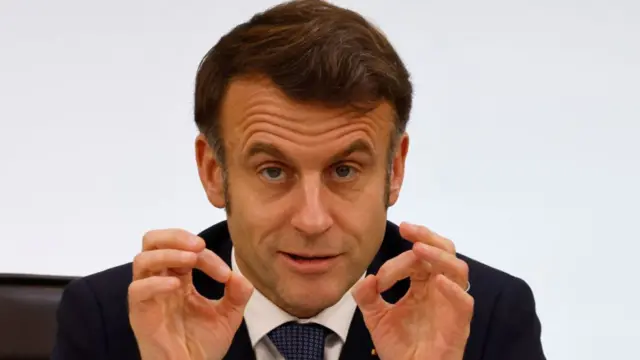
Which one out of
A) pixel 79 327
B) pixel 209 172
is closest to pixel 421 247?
pixel 209 172

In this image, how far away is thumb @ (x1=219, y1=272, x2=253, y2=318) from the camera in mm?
1077

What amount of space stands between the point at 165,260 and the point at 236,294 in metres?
0.14

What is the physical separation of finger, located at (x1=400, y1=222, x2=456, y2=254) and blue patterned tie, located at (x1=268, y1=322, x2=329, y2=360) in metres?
0.26

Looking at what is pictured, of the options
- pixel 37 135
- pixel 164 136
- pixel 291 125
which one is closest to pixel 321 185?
pixel 291 125

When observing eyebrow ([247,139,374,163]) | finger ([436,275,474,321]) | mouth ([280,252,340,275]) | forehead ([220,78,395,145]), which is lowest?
finger ([436,275,474,321])

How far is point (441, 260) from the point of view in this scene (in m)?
1.02

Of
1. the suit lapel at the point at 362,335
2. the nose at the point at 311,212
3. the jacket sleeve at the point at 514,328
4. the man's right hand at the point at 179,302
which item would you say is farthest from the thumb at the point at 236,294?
the jacket sleeve at the point at 514,328

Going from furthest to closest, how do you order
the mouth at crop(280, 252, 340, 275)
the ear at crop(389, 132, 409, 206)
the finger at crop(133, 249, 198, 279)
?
the ear at crop(389, 132, 409, 206) < the mouth at crop(280, 252, 340, 275) < the finger at crop(133, 249, 198, 279)

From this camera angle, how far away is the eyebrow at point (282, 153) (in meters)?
1.07

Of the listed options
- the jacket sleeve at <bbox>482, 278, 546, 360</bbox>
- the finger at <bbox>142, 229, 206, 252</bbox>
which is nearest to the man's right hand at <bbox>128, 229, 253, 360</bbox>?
the finger at <bbox>142, 229, 206, 252</bbox>

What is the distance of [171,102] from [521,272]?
0.81 meters

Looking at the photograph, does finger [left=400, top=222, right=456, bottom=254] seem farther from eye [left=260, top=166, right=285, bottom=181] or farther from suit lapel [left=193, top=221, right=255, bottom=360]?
suit lapel [left=193, top=221, right=255, bottom=360]

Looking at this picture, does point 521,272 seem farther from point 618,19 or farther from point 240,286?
point 240,286

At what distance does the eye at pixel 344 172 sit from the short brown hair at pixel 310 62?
8 cm
